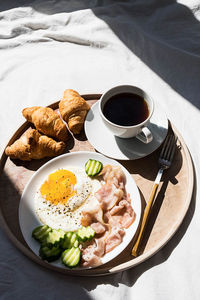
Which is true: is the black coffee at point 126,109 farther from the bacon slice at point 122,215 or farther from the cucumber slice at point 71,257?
the cucumber slice at point 71,257

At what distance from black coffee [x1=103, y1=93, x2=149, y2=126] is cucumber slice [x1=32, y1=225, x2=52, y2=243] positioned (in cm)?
79

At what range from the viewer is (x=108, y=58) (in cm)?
272

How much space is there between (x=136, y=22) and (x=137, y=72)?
0.60m

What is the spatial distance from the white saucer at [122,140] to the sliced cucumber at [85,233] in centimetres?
50

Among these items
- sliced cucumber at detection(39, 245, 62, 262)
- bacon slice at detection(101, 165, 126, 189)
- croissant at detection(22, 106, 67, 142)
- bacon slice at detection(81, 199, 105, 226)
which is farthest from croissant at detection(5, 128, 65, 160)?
sliced cucumber at detection(39, 245, 62, 262)

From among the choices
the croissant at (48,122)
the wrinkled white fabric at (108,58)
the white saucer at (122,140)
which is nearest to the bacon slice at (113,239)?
the wrinkled white fabric at (108,58)

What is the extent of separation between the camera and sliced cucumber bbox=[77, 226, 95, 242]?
1719 mm

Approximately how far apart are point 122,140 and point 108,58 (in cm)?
104

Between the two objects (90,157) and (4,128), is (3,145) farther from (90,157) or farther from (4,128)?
(90,157)

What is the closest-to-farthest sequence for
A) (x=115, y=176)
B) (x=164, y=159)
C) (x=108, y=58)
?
(x=115, y=176) → (x=164, y=159) → (x=108, y=58)

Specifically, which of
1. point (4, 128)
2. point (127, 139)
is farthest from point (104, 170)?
point (4, 128)

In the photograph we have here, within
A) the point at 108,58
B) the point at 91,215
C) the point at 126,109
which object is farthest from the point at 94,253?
the point at 108,58

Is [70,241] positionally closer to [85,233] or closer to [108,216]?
[85,233]

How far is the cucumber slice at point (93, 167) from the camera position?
6.31ft
